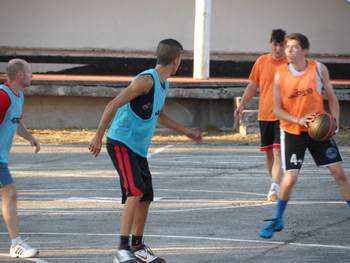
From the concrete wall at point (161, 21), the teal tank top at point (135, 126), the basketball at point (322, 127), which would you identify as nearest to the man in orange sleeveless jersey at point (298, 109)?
the basketball at point (322, 127)

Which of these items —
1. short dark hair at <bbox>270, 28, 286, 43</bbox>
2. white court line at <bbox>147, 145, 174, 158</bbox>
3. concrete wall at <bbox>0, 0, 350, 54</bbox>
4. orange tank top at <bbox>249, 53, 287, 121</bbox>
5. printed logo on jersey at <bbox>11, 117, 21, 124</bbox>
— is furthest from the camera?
concrete wall at <bbox>0, 0, 350, 54</bbox>

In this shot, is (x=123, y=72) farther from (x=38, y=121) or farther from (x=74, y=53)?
(x=38, y=121)

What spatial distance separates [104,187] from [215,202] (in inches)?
80.3

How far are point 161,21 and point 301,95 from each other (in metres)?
16.1

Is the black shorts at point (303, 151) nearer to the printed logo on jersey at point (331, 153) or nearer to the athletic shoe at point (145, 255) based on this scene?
the printed logo on jersey at point (331, 153)

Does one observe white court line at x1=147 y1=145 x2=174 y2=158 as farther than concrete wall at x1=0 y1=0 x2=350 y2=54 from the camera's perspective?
No

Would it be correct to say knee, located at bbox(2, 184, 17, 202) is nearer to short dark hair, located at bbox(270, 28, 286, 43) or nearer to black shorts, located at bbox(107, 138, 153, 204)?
black shorts, located at bbox(107, 138, 153, 204)

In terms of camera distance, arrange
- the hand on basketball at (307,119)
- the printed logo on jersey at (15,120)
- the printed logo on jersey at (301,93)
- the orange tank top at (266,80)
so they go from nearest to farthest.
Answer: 1. the printed logo on jersey at (15,120)
2. the hand on basketball at (307,119)
3. the printed logo on jersey at (301,93)
4. the orange tank top at (266,80)

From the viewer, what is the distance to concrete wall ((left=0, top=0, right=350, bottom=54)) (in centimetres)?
2495

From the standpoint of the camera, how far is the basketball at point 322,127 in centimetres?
890

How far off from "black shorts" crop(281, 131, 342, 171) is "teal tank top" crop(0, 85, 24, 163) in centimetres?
248

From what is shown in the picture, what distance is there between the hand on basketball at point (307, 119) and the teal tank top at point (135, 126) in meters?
1.42

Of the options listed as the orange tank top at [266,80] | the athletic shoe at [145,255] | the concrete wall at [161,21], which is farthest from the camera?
the concrete wall at [161,21]

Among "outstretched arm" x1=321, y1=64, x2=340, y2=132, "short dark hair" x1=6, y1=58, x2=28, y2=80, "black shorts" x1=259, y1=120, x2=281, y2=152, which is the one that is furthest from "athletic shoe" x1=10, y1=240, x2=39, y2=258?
"black shorts" x1=259, y1=120, x2=281, y2=152
